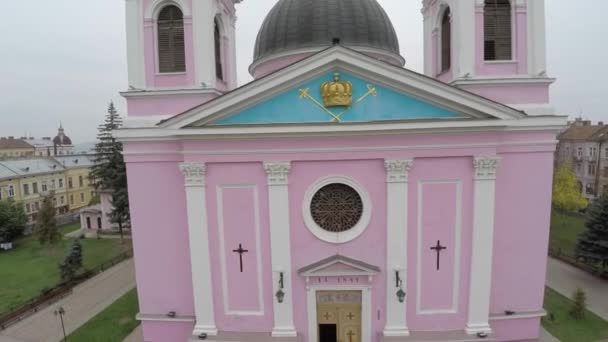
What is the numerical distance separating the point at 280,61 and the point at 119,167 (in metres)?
20.5

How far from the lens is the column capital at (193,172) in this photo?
1020cm

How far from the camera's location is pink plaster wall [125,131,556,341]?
10.1m

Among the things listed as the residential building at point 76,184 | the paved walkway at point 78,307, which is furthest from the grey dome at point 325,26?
the residential building at point 76,184

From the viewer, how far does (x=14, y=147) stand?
222ft

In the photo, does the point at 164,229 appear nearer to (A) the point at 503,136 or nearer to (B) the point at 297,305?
(B) the point at 297,305

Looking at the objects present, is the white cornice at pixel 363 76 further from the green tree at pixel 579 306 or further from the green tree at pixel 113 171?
the green tree at pixel 113 171

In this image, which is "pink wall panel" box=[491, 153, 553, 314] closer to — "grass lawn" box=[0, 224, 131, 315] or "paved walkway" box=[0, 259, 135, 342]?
"paved walkway" box=[0, 259, 135, 342]

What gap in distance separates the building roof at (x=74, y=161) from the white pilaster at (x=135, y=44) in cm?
3977

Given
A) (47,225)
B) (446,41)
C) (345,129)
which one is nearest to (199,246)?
(345,129)

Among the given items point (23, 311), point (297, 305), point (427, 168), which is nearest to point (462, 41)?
point (427, 168)

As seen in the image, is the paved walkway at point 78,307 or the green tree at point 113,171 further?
the green tree at point 113,171

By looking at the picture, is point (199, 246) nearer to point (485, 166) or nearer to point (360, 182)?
point (360, 182)

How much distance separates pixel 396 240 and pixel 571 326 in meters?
8.35

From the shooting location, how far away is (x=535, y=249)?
35.9 feet
